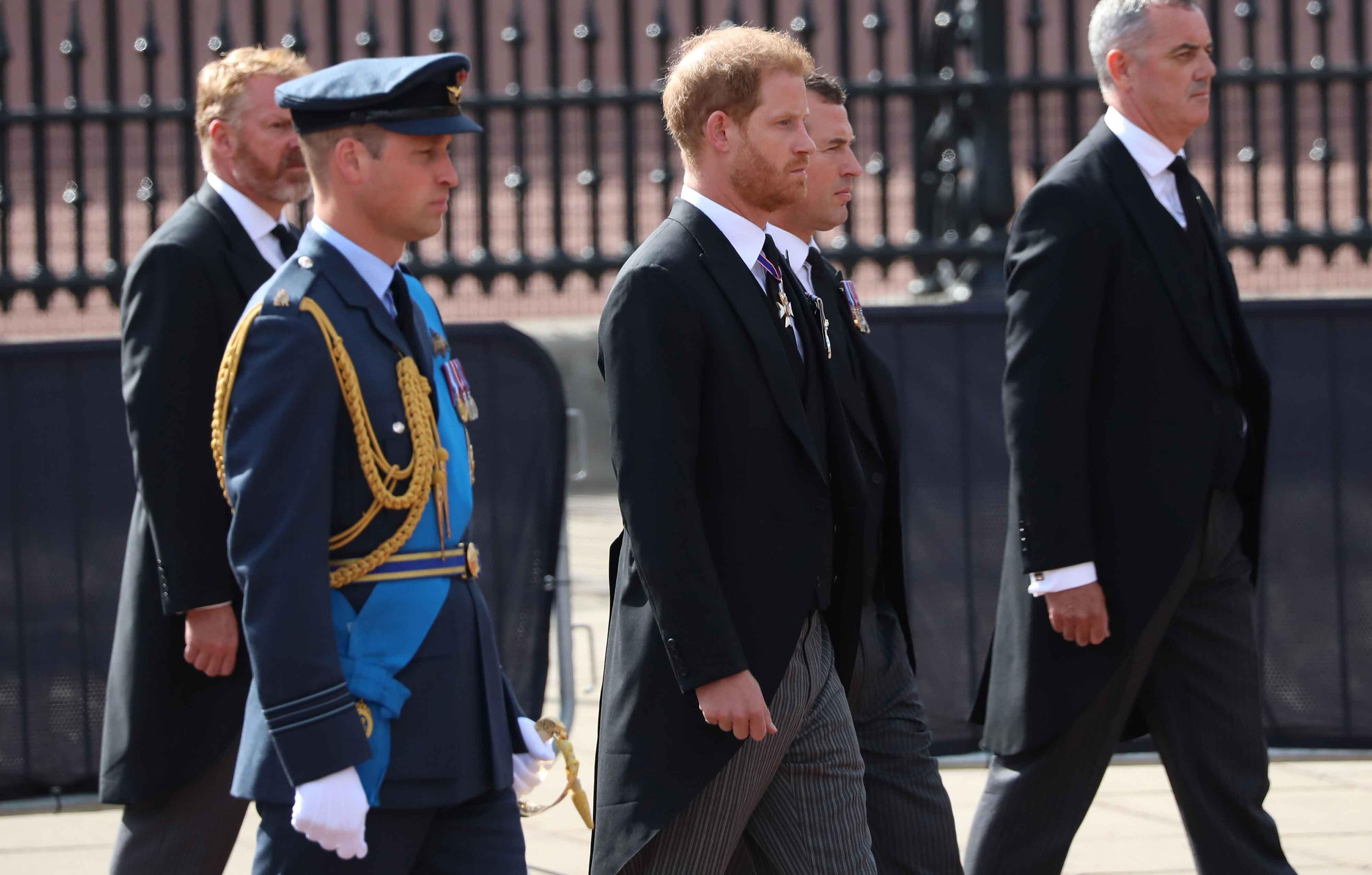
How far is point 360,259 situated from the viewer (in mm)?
2633

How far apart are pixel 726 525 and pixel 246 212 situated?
4.38 ft

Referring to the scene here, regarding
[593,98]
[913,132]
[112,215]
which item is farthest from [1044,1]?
[112,215]

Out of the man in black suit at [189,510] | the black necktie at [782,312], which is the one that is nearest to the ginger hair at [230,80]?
the man in black suit at [189,510]

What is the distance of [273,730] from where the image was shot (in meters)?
2.37

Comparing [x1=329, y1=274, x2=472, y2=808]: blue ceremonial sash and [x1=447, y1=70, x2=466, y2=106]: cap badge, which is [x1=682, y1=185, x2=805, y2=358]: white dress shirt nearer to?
[x1=447, y1=70, x2=466, y2=106]: cap badge

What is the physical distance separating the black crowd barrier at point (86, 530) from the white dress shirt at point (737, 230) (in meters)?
2.26

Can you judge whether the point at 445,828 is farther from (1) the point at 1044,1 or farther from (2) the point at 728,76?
(1) the point at 1044,1

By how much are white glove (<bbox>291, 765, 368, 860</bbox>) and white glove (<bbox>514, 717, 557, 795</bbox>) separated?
39 centimetres

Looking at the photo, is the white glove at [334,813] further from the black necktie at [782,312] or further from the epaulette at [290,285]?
the black necktie at [782,312]

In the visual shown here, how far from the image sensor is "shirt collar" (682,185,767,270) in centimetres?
278

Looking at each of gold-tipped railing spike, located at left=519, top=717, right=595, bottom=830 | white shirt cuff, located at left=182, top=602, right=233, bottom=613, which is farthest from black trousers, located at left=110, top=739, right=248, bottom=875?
gold-tipped railing spike, located at left=519, top=717, right=595, bottom=830

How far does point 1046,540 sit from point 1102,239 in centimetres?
56

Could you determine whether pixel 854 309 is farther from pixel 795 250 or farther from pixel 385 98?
pixel 385 98

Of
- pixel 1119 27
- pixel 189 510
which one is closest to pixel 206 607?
pixel 189 510
